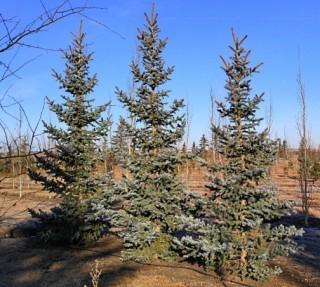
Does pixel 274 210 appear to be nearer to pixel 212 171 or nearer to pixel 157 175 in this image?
→ pixel 212 171

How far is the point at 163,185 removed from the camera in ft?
41.0

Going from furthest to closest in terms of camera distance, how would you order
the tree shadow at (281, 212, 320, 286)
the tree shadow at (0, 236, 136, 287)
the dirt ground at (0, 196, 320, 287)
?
the tree shadow at (281, 212, 320, 286) → the tree shadow at (0, 236, 136, 287) → the dirt ground at (0, 196, 320, 287)

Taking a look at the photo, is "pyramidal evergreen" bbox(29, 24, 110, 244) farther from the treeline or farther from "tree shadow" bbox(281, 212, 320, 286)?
"tree shadow" bbox(281, 212, 320, 286)

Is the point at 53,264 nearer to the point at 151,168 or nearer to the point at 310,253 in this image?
the point at 151,168

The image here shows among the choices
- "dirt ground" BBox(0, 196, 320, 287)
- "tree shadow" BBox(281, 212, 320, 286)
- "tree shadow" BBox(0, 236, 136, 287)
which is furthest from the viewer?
"tree shadow" BBox(281, 212, 320, 286)

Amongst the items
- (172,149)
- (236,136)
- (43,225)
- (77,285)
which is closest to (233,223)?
(236,136)

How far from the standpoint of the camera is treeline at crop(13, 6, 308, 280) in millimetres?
10938

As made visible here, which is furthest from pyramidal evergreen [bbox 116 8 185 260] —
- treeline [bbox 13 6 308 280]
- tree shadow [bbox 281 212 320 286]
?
tree shadow [bbox 281 212 320 286]

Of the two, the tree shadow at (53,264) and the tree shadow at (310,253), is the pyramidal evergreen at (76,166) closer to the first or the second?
the tree shadow at (53,264)

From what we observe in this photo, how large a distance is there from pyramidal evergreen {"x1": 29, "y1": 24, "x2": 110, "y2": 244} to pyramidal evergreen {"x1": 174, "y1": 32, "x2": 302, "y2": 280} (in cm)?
432

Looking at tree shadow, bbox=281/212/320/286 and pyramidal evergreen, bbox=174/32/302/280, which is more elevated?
pyramidal evergreen, bbox=174/32/302/280

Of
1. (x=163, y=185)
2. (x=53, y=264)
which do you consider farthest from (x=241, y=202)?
(x=53, y=264)

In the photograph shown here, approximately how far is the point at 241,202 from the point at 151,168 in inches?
110

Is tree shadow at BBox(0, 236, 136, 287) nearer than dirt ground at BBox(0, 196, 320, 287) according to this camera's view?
No
